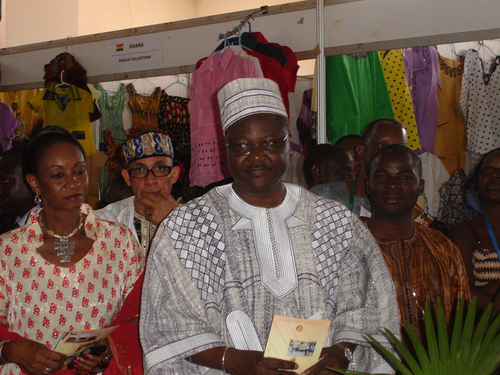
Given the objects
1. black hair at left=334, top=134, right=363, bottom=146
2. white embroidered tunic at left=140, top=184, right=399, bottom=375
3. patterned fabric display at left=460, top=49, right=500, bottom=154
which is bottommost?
white embroidered tunic at left=140, top=184, right=399, bottom=375

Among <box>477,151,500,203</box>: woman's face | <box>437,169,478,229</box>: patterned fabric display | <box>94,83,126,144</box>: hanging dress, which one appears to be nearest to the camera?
<box>477,151,500,203</box>: woman's face

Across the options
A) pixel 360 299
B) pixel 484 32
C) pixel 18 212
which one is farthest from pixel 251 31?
pixel 360 299

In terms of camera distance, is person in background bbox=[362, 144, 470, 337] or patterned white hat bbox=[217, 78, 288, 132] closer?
patterned white hat bbox=[217, 78, 288, 132]

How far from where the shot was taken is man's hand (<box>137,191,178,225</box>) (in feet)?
9.05

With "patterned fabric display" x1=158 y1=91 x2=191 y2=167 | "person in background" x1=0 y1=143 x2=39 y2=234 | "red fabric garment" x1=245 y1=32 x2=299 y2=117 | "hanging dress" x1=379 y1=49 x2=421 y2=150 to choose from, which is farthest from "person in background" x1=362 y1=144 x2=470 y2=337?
"patterned fabric display" x1=158 y1=91 x2=191 y2=167

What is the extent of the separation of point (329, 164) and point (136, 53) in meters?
2.35

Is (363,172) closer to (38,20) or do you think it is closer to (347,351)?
(347,351)

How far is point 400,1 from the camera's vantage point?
3781mm

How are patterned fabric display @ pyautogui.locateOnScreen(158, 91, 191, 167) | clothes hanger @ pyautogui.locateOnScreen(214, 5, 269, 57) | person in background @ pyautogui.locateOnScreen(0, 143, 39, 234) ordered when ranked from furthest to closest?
patterned fabric display @ pyautogui.locateOnScreen(158, 91, 191, 167) < clothes hanger @ pyautogui.locateOnScreen(214, 5, 269, 57) < person in background @ pyautogui.locateOnScreen(0, 143, 39, 234)

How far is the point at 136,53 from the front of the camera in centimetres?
479

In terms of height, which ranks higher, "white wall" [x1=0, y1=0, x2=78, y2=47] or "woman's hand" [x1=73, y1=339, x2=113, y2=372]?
"white wall" [x1=0, y1=0, x2=78, y2=47]

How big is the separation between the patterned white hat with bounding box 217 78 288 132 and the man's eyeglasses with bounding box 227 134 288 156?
0.11m

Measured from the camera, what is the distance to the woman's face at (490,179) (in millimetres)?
3054

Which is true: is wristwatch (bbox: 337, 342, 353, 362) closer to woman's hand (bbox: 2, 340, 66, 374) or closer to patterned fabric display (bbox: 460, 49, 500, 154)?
woman's hand (bbox: 2, 340, 66, 374)
